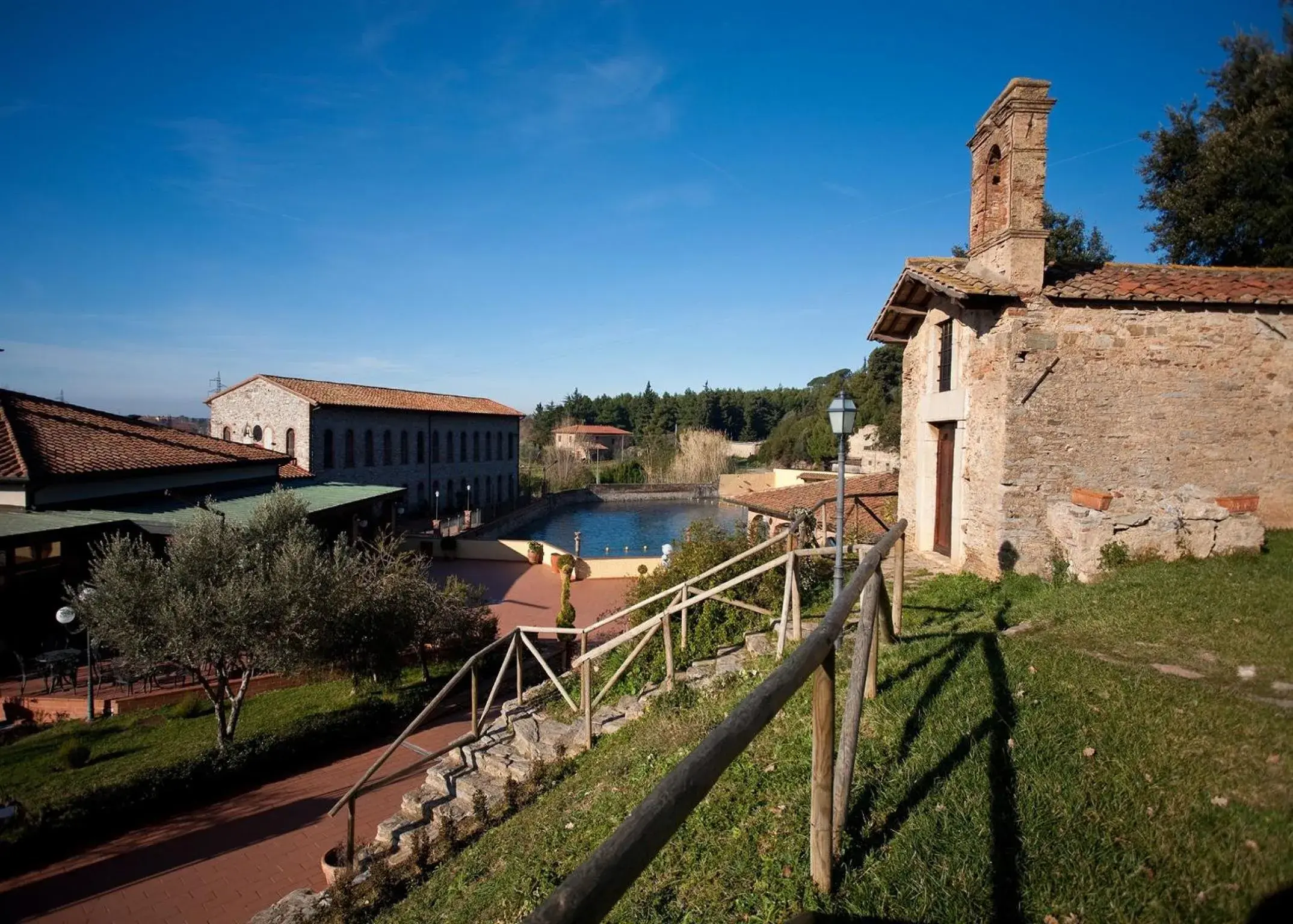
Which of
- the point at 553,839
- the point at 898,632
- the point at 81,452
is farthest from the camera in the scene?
the point at 81,452

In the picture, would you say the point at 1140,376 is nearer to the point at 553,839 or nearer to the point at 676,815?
the point at 553,839

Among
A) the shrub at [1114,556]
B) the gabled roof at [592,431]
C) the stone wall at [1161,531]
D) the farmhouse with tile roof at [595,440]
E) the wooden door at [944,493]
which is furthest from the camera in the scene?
the gabled roof at [592,431]

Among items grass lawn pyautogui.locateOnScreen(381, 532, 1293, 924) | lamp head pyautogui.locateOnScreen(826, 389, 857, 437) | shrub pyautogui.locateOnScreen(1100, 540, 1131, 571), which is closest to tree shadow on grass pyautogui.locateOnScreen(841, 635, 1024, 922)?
grass lawn pyautogui.locateOnScreen(381, 532, 1293, 924)

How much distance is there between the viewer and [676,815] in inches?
64.7

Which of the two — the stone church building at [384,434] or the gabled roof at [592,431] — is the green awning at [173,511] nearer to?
the stone church building at [384,434]

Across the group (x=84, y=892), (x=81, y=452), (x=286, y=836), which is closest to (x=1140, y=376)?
Result: (x=286, y=836)

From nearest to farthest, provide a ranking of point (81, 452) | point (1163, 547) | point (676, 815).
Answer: point (676, 815) → point (1163, 547) → point (81, 452)

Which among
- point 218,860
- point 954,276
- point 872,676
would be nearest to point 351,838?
point 218,860

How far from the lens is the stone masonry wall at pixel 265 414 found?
30.7 meters

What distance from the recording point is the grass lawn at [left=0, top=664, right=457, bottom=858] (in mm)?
8570

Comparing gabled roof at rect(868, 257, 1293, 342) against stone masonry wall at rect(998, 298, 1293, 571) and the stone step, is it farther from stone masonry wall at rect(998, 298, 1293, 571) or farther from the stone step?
the stone step

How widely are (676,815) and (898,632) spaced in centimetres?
508

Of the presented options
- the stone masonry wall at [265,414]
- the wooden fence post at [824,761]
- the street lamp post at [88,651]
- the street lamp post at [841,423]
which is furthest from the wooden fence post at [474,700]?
the stone masonry wall at [265,414]

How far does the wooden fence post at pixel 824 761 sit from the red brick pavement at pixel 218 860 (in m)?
6.65
